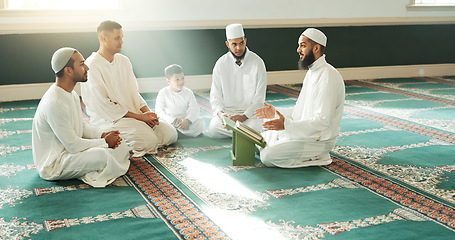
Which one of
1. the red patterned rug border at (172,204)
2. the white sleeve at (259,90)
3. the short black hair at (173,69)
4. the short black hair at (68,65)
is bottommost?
the red patterned rug border at (172,204)

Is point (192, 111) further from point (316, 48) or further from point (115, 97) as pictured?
point (316, 48)

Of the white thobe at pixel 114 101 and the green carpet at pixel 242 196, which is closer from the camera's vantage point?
the green carpet at pixel 242 196

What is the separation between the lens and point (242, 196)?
10.7 ft

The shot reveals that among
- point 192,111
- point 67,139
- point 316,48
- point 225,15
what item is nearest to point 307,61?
point 316,48

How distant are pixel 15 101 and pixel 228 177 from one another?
4.08 metres

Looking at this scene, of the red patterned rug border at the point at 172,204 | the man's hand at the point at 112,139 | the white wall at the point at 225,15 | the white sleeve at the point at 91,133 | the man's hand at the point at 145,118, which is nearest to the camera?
the red patterned rug border at the point at 172,204

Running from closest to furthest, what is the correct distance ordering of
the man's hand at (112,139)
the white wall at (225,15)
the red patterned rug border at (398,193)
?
the red patterned rug border at (398,193) < the man's hand at (112,139) < the white wall at (225,15)

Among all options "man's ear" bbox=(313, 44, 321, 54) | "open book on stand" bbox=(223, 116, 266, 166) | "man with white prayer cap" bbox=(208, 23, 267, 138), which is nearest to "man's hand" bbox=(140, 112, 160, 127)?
"man with white prayer cap" bbox=(208, 23, 267, 138)

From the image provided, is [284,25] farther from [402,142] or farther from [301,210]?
[301,210]

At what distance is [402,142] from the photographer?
462cm

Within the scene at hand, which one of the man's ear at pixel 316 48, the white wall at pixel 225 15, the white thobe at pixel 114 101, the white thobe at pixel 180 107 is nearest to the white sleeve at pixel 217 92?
the white thobe at pixel 180 107

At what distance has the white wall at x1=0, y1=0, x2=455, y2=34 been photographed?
655 centimetres

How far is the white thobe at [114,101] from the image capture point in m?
4.15

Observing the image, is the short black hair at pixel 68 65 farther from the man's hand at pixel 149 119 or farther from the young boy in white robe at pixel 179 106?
the young boy in white robe at pixel 179 106
